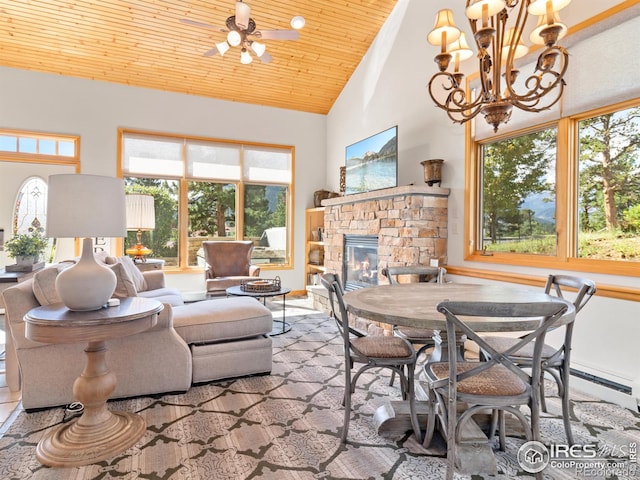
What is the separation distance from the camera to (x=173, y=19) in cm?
455

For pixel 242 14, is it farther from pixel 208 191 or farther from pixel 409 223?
pixel 208 191

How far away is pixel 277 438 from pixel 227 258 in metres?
3.70

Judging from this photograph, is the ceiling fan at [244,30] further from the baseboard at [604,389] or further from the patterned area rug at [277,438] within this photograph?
the baseboard at [604,389]

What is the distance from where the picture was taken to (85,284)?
1.92 metres

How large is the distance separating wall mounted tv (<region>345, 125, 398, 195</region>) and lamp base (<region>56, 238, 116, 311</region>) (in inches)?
119

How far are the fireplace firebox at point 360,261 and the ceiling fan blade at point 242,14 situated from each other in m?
2.52

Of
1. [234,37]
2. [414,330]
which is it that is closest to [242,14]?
[234,37]

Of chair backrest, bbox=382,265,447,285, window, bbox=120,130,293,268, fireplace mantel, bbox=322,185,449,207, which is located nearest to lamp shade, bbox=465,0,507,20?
chair backrest, bbox=382,265,447,285

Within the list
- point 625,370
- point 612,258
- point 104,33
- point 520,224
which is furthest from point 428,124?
point 104,33

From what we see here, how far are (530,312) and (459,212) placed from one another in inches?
101

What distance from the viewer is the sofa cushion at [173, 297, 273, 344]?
104 inches

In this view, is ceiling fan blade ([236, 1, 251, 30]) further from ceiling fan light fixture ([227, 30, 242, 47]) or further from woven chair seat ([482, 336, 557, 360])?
woven chair seat ([482, 336, 557, 360])

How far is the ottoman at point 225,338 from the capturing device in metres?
2.65

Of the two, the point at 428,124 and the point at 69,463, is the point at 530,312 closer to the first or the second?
the point at 69,463
